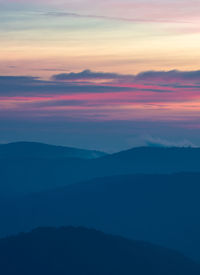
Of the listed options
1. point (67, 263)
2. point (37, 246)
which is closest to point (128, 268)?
point (67, 263)

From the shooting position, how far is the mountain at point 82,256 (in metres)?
112

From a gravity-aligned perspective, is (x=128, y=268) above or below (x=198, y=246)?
above

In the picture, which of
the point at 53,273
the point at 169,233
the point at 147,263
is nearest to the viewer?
the point at 53,273

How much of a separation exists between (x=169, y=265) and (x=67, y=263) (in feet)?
69.4

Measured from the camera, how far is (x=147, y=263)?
11706cm

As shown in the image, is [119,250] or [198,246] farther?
[198,246]

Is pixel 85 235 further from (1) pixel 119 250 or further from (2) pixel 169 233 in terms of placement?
(2) pixel 169 233

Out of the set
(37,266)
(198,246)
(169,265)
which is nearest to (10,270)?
(37,266)

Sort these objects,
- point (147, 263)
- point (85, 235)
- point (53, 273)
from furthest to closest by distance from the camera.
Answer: point (85, 235) < point (147, 263) < point (53, 273)

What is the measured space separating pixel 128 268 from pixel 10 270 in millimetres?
23270

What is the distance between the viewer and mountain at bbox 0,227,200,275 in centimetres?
11225

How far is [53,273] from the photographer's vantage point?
109 meters

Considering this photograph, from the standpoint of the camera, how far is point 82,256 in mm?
116875

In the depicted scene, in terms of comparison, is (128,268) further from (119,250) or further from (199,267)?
(199,267)
